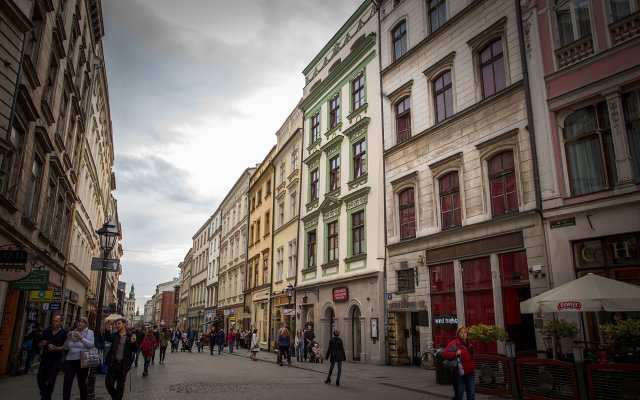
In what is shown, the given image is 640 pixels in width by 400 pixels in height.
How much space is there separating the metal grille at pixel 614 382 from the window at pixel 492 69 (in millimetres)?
10873

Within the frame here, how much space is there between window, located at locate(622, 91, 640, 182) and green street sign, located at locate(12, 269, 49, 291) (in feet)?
55.0

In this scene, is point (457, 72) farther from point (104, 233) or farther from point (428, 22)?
point (104, 233)

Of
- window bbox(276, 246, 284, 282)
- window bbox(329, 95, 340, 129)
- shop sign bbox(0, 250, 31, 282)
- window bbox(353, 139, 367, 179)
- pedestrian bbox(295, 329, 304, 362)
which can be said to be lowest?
pedestrian bbox(295, 329, 304, 362)

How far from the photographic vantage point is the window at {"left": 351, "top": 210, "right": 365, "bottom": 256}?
24203 millimetres

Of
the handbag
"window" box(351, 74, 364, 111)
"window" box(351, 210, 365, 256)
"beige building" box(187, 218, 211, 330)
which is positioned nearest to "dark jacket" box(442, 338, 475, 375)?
the handbag

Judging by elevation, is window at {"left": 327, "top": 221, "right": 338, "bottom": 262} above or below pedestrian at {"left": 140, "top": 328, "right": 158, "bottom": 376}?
above

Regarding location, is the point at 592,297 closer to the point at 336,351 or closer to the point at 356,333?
the point at 336,351

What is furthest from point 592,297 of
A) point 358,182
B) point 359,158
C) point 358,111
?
point 358,111

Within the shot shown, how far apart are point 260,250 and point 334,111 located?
16397mm

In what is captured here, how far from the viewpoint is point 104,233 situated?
13.0 metres

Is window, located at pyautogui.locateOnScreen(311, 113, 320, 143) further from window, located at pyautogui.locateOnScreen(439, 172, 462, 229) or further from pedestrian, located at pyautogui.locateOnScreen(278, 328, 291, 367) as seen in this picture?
pedestrian, located at pyautogui.locateOnScreen(278, 328, 291, 367)

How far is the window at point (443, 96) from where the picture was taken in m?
19.5

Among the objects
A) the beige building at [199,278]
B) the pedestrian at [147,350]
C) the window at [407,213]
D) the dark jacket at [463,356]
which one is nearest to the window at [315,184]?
the window at [407,213]

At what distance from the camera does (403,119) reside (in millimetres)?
22328
